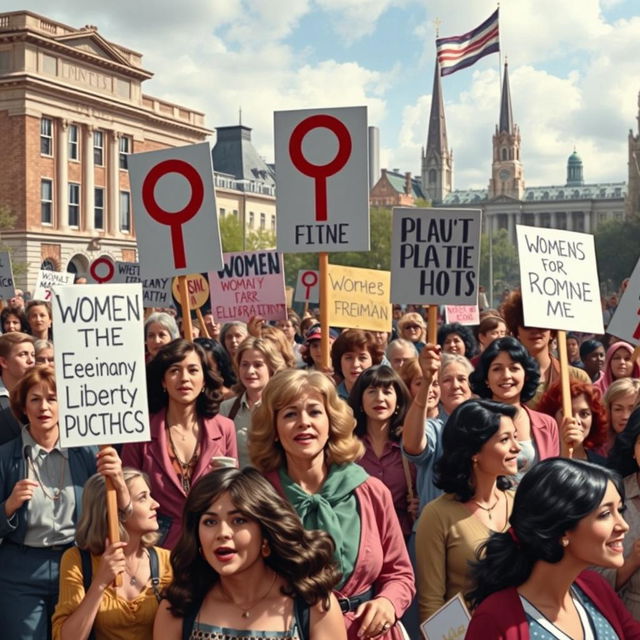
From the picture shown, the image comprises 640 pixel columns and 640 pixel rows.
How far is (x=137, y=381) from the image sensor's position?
4.50 meters

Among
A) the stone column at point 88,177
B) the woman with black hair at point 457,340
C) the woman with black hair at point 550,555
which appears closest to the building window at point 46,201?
the stone column at point 88,177

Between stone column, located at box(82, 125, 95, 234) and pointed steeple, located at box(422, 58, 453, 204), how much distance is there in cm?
12201

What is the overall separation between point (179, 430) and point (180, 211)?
197cm

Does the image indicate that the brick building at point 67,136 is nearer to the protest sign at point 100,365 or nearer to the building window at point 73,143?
the building window at point 73,143

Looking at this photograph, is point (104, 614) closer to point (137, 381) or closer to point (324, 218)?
point (137, 381)

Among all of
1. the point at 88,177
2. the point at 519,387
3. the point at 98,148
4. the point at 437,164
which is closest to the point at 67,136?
the point at 88,177

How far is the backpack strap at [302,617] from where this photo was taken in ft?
10.9

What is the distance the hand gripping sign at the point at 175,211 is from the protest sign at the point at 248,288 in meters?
3.72

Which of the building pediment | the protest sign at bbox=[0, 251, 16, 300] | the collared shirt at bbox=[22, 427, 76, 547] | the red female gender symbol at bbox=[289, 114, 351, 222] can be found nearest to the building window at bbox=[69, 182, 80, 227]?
the building pediment

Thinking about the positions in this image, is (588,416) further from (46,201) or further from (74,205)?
(74,205)

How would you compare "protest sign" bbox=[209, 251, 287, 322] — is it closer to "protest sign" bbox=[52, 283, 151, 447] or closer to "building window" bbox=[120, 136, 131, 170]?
"protest sign" bbox=[52, 283, 151, 447]

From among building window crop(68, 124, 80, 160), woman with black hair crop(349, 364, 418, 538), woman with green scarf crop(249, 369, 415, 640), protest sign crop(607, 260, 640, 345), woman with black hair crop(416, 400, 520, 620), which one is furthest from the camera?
building window crop(68, 124, 80, 160)

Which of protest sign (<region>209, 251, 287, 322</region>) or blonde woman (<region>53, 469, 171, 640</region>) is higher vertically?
protest sign (<region>209, 251, 287, 322</region>)

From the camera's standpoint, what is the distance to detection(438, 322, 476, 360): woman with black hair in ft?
30.0
